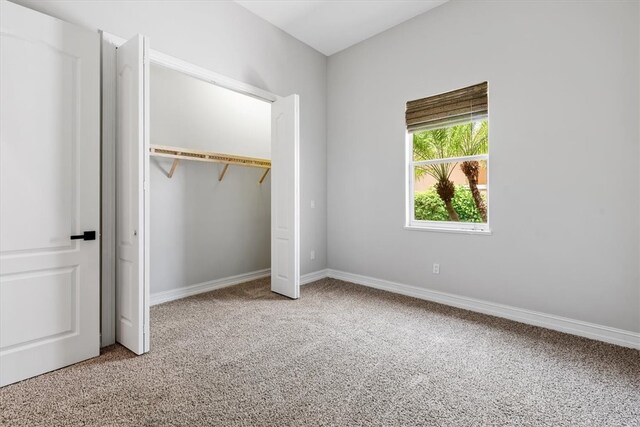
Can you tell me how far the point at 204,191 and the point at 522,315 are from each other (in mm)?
3813

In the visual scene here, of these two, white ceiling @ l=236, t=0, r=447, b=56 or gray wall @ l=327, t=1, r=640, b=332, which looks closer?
gray wall @ l=327, t=1, r=640, b=332

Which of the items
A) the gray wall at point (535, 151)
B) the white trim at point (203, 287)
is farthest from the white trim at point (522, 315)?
the white trim at point (203, 287)

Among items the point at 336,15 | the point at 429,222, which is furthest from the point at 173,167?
the point at 429,222

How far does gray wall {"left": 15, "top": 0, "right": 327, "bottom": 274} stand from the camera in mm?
2535

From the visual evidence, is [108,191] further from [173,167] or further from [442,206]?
[442,206]

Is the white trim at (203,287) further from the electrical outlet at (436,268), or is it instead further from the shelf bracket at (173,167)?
the electrical outlet at (436,268)

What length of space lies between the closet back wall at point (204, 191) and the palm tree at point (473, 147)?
272 cm

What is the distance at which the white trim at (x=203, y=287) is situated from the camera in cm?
348

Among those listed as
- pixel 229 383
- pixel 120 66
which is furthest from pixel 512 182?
pixel 120 66

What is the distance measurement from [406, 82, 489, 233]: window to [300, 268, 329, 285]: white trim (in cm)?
152

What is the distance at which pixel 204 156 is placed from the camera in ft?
12.4

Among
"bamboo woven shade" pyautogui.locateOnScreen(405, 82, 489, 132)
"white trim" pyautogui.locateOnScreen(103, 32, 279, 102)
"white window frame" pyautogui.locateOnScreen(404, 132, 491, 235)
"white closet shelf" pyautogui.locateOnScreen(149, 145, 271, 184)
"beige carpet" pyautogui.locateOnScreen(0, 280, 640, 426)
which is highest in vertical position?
"white trim" pyautogui.locateOnScreen(103, 32, 279, 102)

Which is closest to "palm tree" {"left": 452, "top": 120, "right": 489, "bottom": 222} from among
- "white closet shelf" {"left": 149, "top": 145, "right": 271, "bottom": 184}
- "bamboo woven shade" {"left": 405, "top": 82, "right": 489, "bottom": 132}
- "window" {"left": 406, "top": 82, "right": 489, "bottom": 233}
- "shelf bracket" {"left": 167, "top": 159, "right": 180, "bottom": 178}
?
"window" {"left": 406, "top": 82, "right": 489, "bottom": 233}

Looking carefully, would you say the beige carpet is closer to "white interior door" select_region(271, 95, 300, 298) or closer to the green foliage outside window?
"white interior door" select_region(271, 95, 300, 298)
